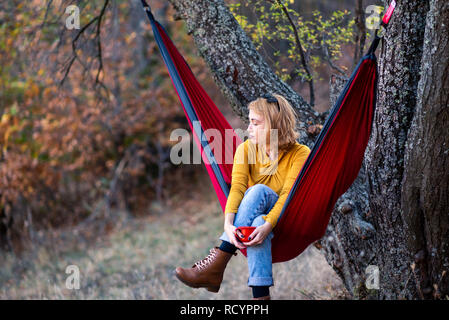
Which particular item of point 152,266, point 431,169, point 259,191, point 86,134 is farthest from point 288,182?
point 86,134

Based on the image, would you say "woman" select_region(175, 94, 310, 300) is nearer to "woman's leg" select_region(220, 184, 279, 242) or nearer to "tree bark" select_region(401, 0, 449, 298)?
"woman's leg" select_region(220, 184, 279, 242)

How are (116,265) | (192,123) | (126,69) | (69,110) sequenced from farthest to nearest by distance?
(126,69) < (69,110) < (116,265) < (192,123)

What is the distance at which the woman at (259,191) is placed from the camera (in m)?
1.71

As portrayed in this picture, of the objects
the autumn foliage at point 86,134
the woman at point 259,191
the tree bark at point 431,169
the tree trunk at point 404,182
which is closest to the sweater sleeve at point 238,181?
the woman at point 259,191

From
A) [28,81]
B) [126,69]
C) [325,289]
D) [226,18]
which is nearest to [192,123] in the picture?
[226,18]

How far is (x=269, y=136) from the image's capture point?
187cm

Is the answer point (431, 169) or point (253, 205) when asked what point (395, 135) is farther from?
point (253, 205)

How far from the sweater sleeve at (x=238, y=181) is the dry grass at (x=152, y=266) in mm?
1016

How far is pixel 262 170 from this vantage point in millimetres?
1928

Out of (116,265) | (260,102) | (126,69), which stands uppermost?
(126,69)

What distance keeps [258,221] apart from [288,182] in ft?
0.69

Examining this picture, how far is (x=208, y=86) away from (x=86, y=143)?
1742 millimetres

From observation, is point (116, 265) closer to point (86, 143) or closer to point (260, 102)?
point (86, 143)

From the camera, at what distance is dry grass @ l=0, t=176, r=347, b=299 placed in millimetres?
3289
